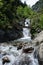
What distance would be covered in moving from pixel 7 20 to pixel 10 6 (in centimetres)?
276

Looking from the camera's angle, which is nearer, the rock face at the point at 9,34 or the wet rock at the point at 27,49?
the wet rock at the point at 27,49

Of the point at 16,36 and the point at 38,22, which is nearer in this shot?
the point at 16,36

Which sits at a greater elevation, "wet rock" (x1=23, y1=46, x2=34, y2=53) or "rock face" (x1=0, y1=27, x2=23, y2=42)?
"wet rock" (x1=23, y1=46, x2=34, y2=53)

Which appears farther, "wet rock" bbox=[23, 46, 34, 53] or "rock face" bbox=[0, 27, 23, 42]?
"rock face" bbox=[0, 27, 23, 42]

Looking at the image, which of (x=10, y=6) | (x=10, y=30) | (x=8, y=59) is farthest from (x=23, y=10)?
(x=8, y=59)

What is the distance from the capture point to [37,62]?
13.5 metres

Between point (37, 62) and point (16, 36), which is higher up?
point (37, 62)

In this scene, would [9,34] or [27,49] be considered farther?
[9,34]

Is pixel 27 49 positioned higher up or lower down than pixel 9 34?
higher up

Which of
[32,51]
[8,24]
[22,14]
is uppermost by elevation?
[32,51]

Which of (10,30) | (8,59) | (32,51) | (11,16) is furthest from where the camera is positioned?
(11,16)

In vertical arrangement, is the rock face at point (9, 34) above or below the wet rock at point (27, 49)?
below

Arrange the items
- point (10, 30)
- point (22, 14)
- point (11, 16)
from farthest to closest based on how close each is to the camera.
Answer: point (22, 14)
point (11, 16)
point (10, 30)

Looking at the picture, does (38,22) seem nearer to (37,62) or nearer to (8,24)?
(8,24)
